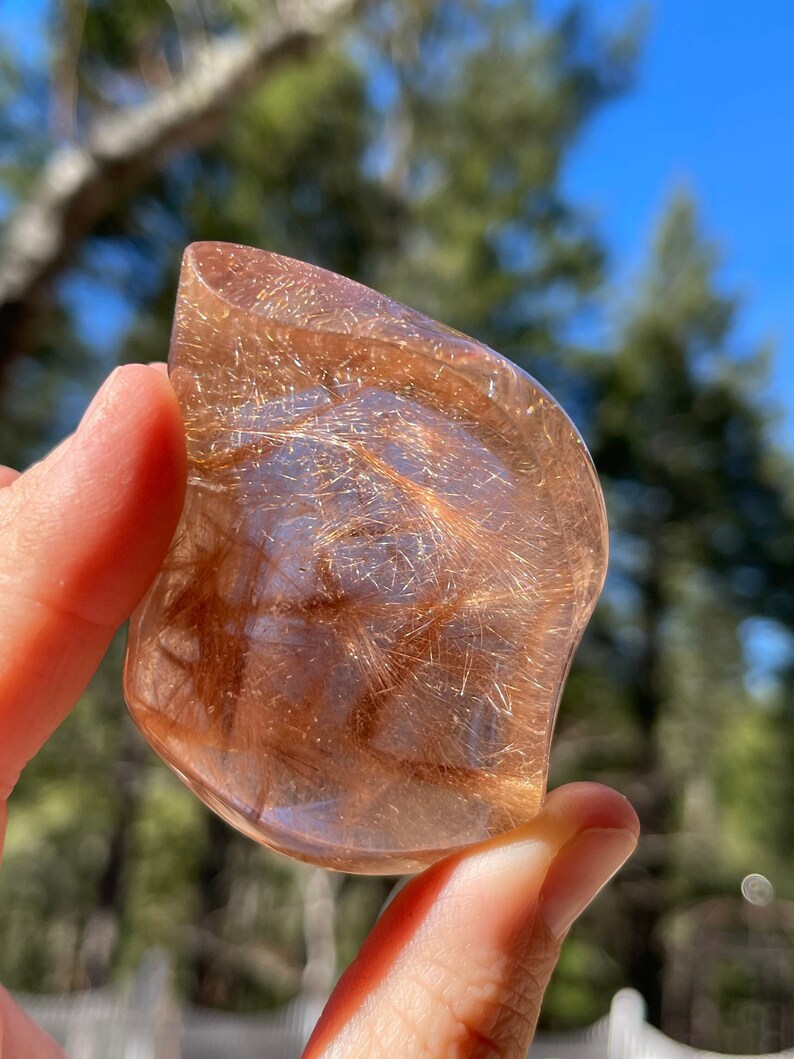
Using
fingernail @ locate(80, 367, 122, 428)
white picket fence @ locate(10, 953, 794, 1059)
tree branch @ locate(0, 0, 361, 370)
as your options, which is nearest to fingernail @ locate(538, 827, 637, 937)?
fingernail @ locate(80, 367, 122, 428)

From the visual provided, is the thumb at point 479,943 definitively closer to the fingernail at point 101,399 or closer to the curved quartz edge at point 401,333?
the curved quartz edge at point 401,333

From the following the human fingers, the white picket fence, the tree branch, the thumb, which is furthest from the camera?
the white picket fence

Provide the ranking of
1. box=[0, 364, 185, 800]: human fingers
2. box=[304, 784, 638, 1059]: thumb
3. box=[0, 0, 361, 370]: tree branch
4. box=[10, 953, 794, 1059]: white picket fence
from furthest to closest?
box=[10, 953, 794, 1059]: white picket fence
box=[0, 0, 361, 370]: tree branch
box=[0, 364, 185, 800]: human fingers
box=[304, 784, 638, 1059]: thumb

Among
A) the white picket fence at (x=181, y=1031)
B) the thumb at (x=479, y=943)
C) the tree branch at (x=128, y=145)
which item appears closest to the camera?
the thumb at (x=479, y=943)

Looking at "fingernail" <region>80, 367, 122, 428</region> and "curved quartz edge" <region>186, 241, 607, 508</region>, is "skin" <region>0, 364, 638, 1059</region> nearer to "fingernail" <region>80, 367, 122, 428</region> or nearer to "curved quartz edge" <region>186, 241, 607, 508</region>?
"fingernail" <region>80, 367, 122, 428</region>

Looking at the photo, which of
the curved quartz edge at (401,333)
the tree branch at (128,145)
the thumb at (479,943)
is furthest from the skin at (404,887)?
the tree branch at (128,145)

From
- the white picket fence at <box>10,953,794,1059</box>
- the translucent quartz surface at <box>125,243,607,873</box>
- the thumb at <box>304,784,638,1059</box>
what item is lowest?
the white picket fence at <box>10,953,794,1059</box>

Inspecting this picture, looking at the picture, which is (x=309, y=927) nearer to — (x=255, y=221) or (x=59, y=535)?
(x=255, y=221)
